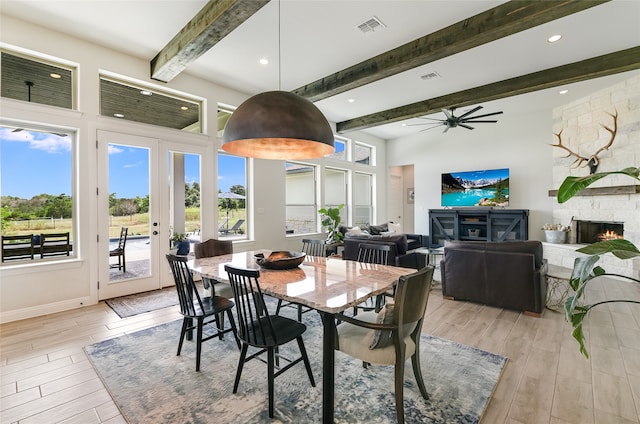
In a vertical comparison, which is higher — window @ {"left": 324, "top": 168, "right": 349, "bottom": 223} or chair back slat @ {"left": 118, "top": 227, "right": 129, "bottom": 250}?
window @ {"left": 324, "top": 168, "right": 349, "bottom": 223}

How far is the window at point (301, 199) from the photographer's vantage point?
6.85 metres

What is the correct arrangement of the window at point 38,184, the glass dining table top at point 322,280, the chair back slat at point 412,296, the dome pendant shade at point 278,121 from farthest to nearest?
the window at point 38,184 → the dome pendant shade at point 278,121 → the glass dining table top at point 322,280 → the chair back slat at point 412,296

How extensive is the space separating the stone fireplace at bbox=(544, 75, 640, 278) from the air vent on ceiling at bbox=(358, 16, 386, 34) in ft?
15.8

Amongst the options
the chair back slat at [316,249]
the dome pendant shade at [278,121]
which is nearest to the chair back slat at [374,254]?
the chair back slat at [316,249]

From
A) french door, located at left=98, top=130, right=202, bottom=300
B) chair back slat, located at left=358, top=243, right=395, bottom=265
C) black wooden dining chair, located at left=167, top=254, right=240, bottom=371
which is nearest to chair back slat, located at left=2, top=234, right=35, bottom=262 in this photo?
french door, located at left=98, top=130, right=202, bottom=300

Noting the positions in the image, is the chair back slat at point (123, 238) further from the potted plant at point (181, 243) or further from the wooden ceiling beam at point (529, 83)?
the wooden ceiling beam at point (529, 83)

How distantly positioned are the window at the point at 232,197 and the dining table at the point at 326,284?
99.1 inches

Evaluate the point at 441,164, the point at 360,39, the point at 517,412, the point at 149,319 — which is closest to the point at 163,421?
the point at 149,319

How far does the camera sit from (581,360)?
2465 millimetres

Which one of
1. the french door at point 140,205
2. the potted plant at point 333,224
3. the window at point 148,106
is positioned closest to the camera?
the french door at point 140,205

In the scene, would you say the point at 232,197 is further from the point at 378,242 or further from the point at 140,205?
the point at 378,242

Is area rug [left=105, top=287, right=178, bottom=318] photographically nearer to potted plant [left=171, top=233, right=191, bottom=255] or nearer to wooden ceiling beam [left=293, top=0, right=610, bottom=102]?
potted plant [left=171, top=233, right=191, bottom=255]

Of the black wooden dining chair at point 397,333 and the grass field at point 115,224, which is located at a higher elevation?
the grass field at point 115,224

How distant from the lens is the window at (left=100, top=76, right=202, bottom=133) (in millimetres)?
4117
